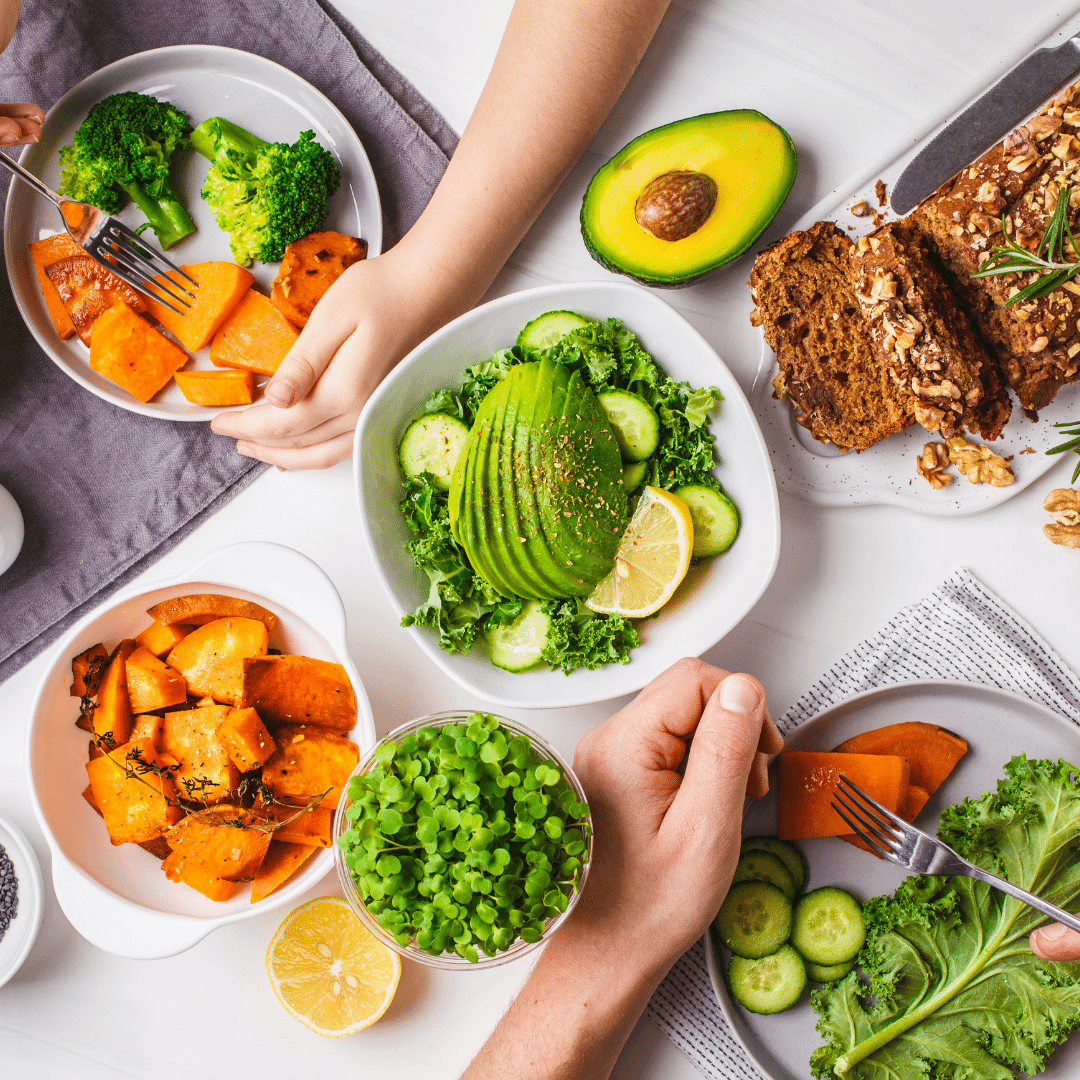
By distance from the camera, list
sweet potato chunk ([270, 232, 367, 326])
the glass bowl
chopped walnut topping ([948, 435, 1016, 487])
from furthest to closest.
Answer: sweet potato chunk ([270, 232, 367, 326]) → chopped walnut topping ([948, 435, 1016, 487]) → the glass bowl

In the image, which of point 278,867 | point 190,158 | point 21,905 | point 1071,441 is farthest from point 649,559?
point 21,905

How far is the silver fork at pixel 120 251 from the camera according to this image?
5.09 feet

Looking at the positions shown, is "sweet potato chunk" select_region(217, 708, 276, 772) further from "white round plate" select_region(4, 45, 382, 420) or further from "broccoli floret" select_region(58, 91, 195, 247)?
"broccoli floret" select_region(58, 91, 195, 247)

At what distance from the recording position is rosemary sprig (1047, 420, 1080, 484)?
139 centimetres

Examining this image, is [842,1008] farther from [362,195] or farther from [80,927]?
[362,195]

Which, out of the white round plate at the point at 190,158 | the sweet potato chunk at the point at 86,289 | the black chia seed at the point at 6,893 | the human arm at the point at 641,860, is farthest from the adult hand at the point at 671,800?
the sweet potato chunk at the point at 86,289

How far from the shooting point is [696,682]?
1.35 metres

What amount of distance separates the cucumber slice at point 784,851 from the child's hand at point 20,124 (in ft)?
6.28

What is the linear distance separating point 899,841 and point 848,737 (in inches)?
7.7

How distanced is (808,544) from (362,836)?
0.98m

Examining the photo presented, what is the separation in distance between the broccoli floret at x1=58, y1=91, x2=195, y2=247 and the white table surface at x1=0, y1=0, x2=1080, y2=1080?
44 centimetres

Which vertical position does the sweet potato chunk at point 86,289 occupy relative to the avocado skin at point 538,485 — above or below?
below

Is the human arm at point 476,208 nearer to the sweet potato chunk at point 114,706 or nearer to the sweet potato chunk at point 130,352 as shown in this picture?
the sweet potato chunk at point 130,352

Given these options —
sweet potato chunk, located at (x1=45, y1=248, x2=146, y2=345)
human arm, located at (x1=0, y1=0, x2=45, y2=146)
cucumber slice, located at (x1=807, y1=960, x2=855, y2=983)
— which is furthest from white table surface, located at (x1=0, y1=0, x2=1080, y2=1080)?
human arm, located at (x1=0, y1=0, x2=45, y2=146)
